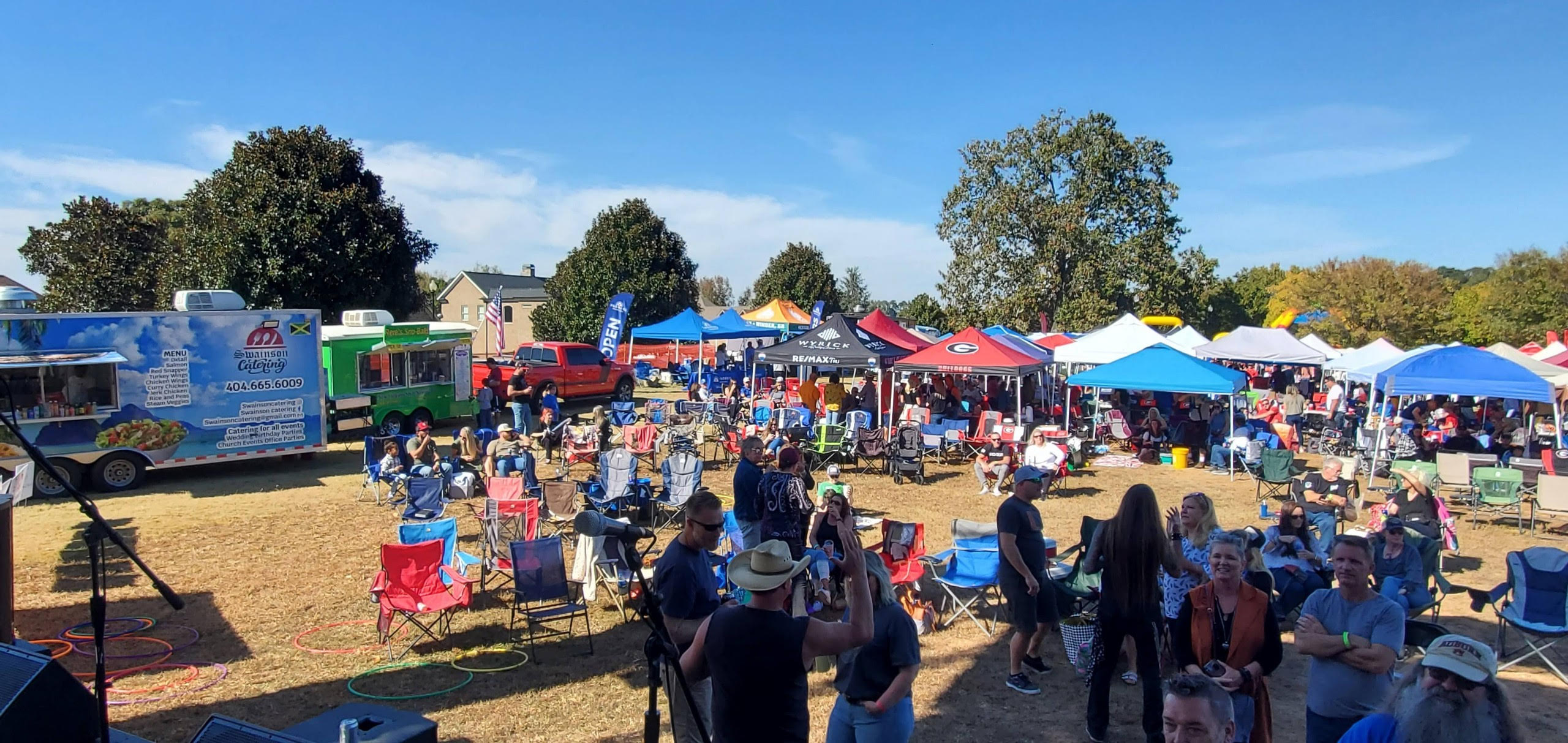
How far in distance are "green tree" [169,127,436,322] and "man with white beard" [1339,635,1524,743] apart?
72.0ft

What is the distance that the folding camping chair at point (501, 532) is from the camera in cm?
766

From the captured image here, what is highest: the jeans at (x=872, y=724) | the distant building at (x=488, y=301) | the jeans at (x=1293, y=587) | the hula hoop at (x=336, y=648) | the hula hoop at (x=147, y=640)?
the distant building at (x=488, y=301)

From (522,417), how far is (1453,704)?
14150mm

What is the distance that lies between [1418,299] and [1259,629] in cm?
4091

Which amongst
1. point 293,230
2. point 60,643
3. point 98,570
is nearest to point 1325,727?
point 98,570

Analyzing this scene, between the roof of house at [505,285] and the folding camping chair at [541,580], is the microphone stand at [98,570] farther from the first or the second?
the roof of house at [505,285]

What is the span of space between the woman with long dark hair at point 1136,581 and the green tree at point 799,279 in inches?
1874

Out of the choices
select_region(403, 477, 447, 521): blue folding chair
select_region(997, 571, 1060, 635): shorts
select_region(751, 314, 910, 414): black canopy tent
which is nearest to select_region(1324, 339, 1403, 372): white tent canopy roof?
select_region(751, 314, 910, 414): black canopy tent

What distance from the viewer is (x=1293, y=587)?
6555 millimetres

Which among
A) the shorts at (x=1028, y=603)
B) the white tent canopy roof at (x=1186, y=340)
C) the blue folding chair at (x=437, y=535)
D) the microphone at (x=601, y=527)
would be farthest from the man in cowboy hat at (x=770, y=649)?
the white tent canopy roof at (x=1186, y=340)

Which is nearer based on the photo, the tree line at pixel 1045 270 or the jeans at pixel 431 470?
the jeans at pixel 431 470

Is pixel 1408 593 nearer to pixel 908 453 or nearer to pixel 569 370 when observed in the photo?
pixel 908 453

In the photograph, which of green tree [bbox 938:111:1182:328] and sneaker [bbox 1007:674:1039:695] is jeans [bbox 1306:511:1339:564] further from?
green tree [bbox 938:111:1182:328]

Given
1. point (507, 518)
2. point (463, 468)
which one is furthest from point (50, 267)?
point (507, 518)
